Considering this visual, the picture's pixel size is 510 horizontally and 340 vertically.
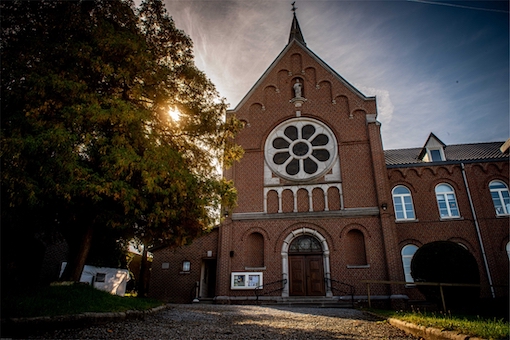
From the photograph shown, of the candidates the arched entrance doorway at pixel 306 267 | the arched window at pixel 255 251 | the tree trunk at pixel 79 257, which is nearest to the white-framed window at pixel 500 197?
the arched entrance doorway at pixel 306 267

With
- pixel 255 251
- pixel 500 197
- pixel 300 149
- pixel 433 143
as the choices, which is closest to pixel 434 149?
pixel 433 143

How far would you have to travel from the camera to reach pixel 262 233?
61.6 ft

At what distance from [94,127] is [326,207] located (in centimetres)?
1340

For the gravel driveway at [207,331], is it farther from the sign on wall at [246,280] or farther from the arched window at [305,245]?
the arched window at [305,245]

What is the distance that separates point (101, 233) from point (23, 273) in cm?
274

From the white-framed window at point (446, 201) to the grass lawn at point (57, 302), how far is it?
18.0 m

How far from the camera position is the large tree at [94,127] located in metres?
7.50

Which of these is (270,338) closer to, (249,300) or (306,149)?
(249,300)

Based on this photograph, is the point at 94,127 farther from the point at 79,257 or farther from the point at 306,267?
the point at 306,267

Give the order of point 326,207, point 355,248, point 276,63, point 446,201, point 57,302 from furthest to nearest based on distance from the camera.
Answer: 1. point 276,63
2. point 446,201
3. point 326,207
4. point 355,248
5. point 57,302

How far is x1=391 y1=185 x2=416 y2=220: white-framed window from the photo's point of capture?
65.6ft

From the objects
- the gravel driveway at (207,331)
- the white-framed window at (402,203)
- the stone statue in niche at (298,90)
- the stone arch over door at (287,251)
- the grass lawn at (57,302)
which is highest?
the stone statue in niche at (298,90)

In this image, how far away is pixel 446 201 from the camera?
65.5ft

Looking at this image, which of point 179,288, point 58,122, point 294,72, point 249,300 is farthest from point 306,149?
point 58,122
